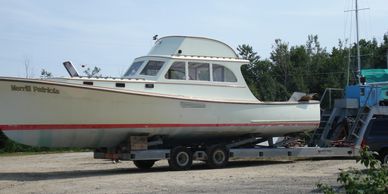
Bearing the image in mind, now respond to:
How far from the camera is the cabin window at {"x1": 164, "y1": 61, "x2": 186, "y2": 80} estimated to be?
18394 millimetres

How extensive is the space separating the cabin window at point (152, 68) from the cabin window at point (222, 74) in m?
1.84

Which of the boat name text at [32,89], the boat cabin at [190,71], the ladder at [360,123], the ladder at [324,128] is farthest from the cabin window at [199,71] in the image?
the ladder at [360,123]

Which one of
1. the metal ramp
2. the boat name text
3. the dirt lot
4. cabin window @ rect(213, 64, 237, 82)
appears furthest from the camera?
the metal ramp

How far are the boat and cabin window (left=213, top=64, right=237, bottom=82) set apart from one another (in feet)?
0.11

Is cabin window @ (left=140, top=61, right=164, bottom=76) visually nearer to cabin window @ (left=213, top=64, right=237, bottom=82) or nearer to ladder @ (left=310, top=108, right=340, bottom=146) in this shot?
cabin window @ (left=213, top=64, right=237, bottom=82)

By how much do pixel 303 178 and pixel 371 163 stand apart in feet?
30.6

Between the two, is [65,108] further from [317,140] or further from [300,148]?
[317,140]

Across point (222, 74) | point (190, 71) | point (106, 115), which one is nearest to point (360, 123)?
point (222, 74)

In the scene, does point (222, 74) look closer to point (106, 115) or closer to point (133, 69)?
point (133, 69)

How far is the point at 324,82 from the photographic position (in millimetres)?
61062

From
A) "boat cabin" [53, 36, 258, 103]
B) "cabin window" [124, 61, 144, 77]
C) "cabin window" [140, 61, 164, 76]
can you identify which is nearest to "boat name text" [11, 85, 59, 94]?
"boat cabin" [53, 36, 258, 103]

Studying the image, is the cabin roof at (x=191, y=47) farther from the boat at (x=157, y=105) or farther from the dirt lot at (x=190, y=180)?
the dirt lot at (x=190, y=180)

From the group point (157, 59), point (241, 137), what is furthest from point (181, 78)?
point (241, 137)

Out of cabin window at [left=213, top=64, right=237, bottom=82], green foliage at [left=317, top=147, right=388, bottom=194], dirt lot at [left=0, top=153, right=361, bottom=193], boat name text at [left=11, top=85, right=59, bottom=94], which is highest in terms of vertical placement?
cabin window at [left=213, top=64, right=237, bottom=82]
